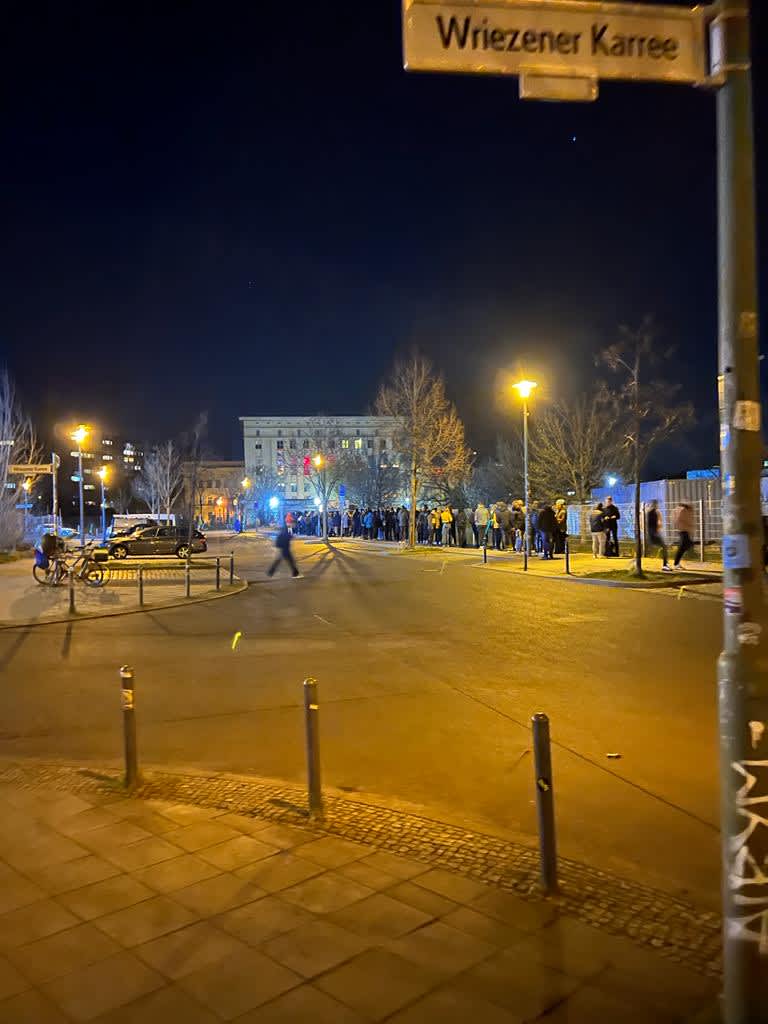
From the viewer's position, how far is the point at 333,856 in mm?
4797

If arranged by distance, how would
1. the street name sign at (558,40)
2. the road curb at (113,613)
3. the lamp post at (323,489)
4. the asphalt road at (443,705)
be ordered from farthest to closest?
1. the lamp post at (323,489)
2. the road curb at (113,613)
3. the asphalt road at (443,705)
4. the street name sign at (558,40)

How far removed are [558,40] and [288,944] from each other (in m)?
4.13

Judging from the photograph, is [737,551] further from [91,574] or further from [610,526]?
[610,526]

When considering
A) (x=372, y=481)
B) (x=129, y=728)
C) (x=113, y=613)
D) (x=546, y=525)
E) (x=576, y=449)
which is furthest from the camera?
(x=372, y=481)

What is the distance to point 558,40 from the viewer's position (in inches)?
133

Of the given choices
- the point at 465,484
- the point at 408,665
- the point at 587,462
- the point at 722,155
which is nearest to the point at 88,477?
the point at 465,484

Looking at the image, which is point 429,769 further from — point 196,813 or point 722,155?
point 722,155

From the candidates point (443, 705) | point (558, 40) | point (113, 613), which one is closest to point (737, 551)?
point (558, 40)

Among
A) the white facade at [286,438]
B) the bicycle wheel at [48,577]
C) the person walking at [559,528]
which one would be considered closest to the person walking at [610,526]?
the person walking at [559,528]

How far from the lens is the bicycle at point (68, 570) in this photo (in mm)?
22047

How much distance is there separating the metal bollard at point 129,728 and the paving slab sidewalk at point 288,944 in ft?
3.05

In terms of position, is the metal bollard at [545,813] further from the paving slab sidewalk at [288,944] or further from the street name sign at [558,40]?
the street name sign at [558,40]

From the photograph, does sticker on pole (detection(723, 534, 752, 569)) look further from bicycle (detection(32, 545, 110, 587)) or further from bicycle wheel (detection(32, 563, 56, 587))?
bicycle wheel (detection(32, 563, 56, 587))

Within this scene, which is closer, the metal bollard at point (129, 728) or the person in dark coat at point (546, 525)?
the metal bollard at point (129, 728)
